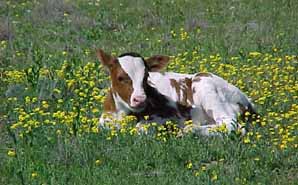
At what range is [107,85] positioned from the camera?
1252 cm

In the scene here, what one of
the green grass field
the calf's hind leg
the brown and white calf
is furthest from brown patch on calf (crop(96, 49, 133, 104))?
the calf's hind leg

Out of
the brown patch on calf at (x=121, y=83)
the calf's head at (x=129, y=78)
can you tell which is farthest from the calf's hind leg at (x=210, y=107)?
the brown patch on calf at (x=121, y=83)

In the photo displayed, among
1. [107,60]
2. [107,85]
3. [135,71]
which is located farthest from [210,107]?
[107,85]

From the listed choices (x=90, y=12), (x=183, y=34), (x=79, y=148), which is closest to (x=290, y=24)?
(x=183, y=34)

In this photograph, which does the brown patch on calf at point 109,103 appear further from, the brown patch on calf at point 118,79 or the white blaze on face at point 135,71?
the white blaze on face at point 135,71

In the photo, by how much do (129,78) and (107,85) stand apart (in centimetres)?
201

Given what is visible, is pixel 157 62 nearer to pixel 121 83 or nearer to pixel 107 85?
pixel 121 83

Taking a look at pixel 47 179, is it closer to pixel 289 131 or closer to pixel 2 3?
pixel 289 131

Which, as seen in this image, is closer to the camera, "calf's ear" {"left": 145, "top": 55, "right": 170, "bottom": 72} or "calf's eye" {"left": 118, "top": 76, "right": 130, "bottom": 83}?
"calf's eye" {"left": 118, "top": 76, "right": 130, "bottom": 83}

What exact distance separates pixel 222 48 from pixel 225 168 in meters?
6.91

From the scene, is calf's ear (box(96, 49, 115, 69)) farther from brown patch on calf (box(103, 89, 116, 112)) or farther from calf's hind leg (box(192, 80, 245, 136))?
calf's hind leg (box(192, 80, 245, 136))

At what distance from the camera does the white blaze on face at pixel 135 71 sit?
34.0 feet

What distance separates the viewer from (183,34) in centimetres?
1692

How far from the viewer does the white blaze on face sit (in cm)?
1036
